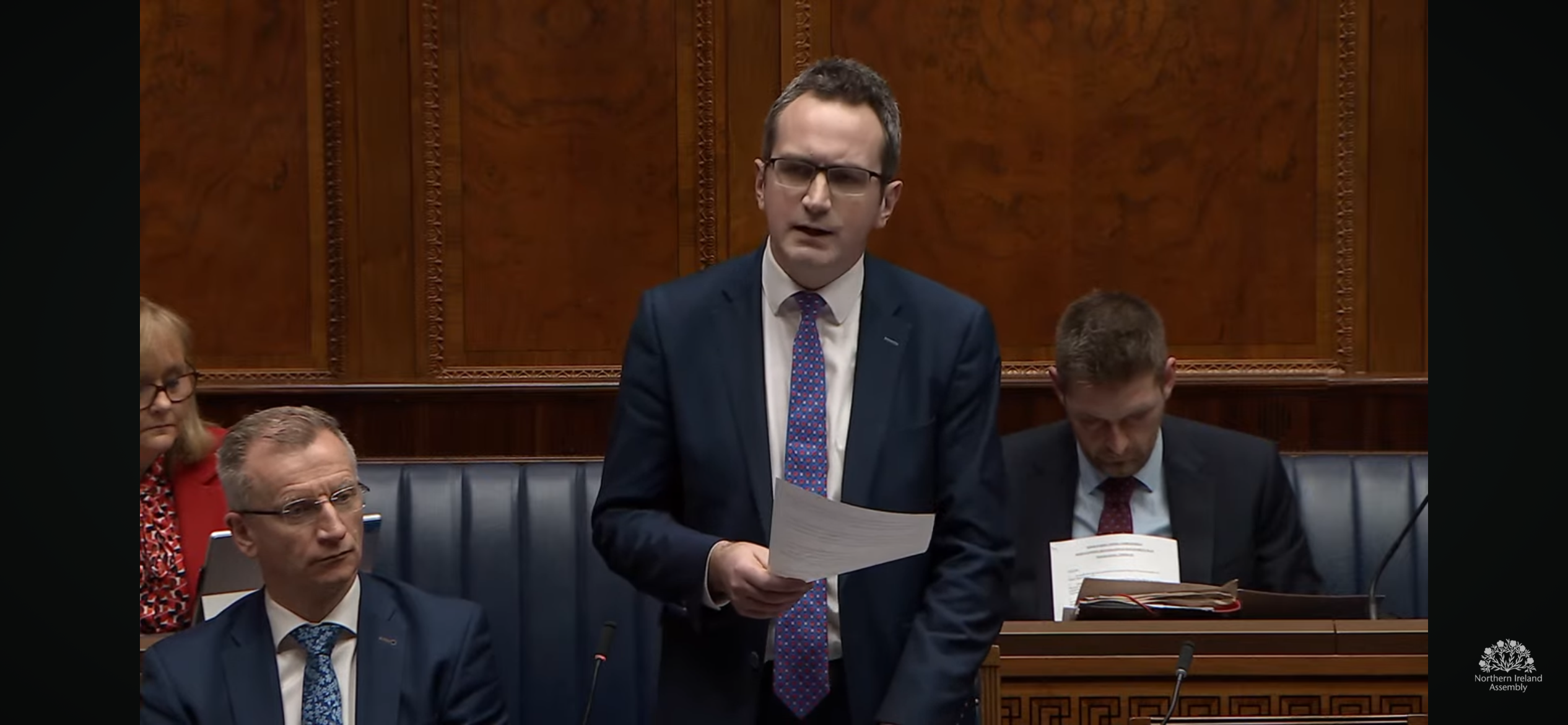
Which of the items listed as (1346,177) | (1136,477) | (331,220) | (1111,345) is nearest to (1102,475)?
(1136,477)

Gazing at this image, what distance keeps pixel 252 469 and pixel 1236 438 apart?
1960 mm

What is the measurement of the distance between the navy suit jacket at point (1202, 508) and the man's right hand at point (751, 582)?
4.10ft

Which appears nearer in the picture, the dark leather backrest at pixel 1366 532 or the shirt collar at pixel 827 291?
the shirt collar at pixel 827 291

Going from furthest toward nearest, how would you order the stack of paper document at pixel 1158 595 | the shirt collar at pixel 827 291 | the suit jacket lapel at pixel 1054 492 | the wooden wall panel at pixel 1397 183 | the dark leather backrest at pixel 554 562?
the wooden wall panel at pixel 1397 183 < the dark leather backrest at pixel 554 562 < the suit jacket lapel at pixel 1054 492 < the stack of paper document at pixel 1158 595 < the shirt collar at pixel 827 291

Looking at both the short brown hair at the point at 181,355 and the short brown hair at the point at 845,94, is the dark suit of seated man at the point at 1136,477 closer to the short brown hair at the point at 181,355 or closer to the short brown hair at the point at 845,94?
the short brown hair at the point at 845,94

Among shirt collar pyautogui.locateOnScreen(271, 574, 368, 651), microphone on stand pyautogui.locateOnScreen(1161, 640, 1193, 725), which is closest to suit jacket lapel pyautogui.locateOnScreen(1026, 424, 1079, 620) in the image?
microphone on stand pyautogui.locateOnScreen(1161, 640, 1193, 725)

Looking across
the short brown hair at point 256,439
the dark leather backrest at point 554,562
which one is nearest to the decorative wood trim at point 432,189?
the dark leather backrest at point 554,562

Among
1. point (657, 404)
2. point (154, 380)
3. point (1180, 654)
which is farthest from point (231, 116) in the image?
point (1180, 654)

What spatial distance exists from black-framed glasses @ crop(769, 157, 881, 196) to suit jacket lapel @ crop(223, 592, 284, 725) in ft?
3.23

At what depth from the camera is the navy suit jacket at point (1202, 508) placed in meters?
3.31

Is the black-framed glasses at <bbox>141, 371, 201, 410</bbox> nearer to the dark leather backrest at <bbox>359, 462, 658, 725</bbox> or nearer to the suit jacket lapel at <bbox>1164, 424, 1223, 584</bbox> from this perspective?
the dark leather backrest at <bbox>359, 462, 658, 725</bbox>

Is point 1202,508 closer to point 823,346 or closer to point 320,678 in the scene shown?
point 823,346

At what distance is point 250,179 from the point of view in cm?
409

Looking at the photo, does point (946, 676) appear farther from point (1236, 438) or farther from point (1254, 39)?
point (1254, 39)
